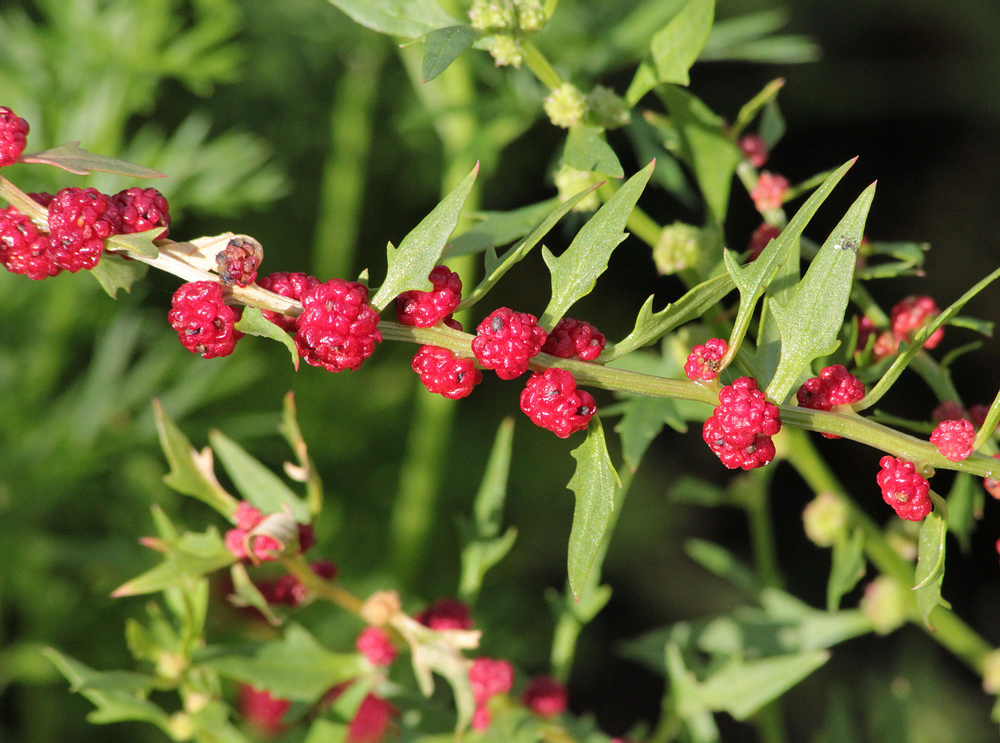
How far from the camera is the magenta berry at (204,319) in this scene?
1.59ft

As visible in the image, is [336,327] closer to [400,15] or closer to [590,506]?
[590,506]

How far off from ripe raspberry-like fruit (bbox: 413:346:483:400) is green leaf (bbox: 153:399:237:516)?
0.27 metres

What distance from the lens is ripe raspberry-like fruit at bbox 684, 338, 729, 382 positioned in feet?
1.75

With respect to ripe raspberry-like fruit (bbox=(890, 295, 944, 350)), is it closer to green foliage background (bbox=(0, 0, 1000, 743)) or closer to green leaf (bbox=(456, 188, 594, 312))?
green leaf (bbox=(456, 188, 594, 312))

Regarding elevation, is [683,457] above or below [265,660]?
above

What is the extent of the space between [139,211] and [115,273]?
0.13 feet

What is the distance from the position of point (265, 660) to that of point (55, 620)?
0.73 metres

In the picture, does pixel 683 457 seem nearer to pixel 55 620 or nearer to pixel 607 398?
pixel 607 398

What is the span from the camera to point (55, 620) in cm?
136

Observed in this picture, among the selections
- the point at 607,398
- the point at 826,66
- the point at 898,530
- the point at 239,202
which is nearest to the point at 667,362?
the point at 898,530

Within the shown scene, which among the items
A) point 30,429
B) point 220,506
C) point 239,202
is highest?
point 239,202

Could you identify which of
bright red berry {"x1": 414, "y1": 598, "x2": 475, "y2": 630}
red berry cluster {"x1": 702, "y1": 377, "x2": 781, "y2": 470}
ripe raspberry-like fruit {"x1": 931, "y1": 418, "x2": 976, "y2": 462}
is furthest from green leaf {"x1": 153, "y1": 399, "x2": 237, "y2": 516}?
ripe raspberry-like fruit {"x1": 931, "y1": 418, "x2": 976, "y2": 462}

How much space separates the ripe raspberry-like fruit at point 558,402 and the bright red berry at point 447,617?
0.34 metres

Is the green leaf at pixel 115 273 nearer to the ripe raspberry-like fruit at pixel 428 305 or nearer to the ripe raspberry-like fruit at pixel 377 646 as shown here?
the ripe raspberry-like fruit at pixel 428 305
